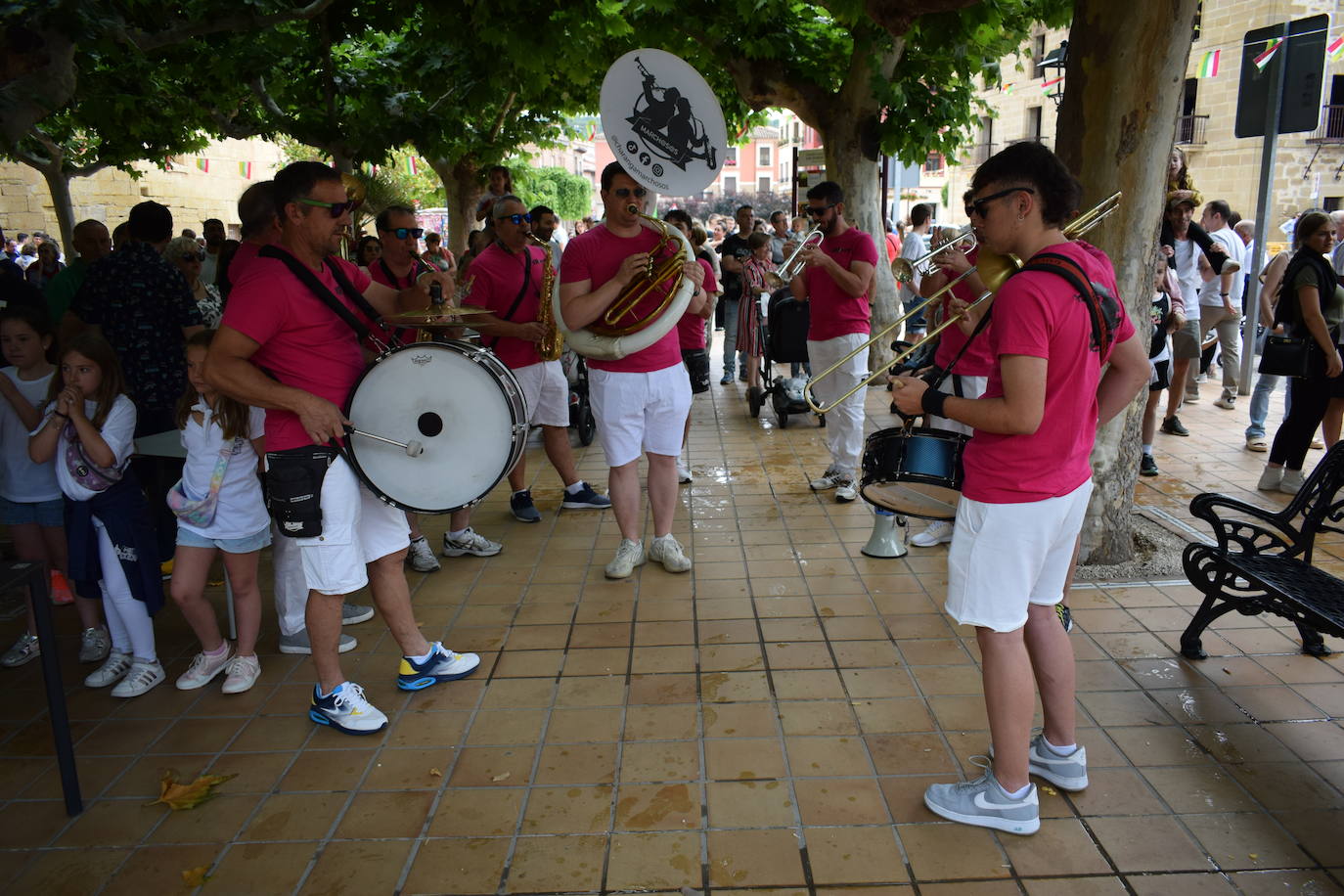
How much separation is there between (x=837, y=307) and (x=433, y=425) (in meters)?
3.18

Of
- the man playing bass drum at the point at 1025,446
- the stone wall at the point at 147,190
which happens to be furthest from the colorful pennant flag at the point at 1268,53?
the stone wall at the point at 147,190

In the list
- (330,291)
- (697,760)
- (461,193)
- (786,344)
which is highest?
(461,193)

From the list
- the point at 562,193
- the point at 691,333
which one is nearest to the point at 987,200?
the point at 691,333

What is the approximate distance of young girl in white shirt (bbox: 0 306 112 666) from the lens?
12.0 feet

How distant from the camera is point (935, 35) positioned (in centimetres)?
703

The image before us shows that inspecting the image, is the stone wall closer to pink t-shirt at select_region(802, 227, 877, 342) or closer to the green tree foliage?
the green tree foliage

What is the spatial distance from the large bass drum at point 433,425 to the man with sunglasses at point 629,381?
113cm

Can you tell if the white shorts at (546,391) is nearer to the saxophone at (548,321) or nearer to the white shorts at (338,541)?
the saxophone at (548,321)

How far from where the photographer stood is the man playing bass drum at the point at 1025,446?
7.36 feet

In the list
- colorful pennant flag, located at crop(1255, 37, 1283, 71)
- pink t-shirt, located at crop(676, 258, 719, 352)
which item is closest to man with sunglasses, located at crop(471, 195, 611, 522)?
pink t-shirt, located at crop(676, 258, 719, 352)

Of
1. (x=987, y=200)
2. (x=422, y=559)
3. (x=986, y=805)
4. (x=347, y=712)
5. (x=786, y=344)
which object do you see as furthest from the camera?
(x=786, y=344)

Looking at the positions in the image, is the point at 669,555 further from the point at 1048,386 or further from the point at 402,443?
the point at 1048,386

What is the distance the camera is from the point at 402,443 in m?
3.09

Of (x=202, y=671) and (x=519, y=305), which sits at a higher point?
(x=519, y=305)
